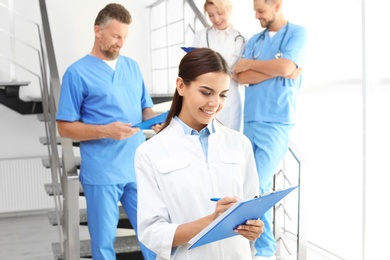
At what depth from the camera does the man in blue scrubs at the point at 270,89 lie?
270cm

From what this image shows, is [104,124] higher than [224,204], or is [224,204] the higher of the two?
[104,124]

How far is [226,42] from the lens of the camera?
296 centimetres

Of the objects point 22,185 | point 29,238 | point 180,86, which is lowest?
point 29,238

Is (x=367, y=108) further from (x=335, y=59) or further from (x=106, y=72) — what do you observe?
(x=106, y=72)

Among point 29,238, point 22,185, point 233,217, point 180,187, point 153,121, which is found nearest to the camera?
point 233,217

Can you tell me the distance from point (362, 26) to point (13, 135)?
3.79 meters

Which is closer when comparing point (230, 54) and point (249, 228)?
point (249, 228)

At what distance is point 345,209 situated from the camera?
3.38 metres

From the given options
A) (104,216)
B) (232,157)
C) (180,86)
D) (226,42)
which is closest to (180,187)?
(232,157)

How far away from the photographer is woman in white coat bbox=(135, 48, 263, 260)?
1434 mm

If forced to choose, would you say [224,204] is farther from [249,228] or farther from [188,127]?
[188,127]

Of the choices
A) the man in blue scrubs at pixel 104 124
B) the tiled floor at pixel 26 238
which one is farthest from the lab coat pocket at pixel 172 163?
the tiled floor at pixel 26 238

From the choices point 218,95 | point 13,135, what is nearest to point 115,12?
point 218,95

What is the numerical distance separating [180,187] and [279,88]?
1.38 m
